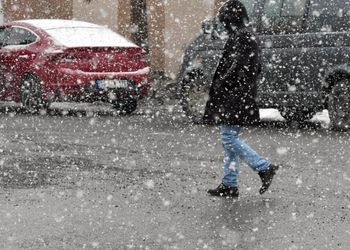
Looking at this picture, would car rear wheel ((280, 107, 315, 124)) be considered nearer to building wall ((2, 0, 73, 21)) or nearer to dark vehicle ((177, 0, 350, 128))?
dark vehicle ((177, 0, 350, 128))

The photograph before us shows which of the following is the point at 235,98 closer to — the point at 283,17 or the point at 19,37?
the point at 283,17

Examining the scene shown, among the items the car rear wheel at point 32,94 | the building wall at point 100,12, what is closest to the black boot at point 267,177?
the car rear wheel at point 32,94

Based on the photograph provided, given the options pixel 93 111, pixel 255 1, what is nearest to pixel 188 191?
pixel 255 1

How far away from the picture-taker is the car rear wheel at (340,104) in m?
13.3

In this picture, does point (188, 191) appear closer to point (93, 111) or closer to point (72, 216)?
point (72, 216)

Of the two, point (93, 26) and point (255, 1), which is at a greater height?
point (255, 1)

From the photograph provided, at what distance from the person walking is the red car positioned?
25.1 ft

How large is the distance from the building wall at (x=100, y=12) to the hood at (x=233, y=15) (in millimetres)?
17903

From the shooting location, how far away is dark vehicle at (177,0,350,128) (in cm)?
1330

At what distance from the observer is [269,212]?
7512 millimetres

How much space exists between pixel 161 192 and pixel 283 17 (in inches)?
241

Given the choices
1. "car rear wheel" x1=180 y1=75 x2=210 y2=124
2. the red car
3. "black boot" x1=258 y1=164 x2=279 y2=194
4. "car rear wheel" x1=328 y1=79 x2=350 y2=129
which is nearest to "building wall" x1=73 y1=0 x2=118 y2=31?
the red car

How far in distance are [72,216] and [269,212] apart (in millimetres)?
1412

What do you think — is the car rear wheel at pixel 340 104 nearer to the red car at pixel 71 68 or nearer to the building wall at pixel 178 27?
the red car at pixel 71 68
